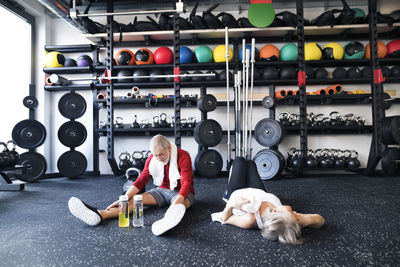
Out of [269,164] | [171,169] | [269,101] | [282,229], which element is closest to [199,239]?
[282,229]

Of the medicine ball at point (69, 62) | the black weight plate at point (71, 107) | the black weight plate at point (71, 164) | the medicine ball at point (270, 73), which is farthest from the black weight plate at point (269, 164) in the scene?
the medicine ball at point (69, 62)

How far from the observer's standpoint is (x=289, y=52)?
13.0 ft

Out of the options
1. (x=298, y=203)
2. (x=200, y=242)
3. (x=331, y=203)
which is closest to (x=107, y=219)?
(x=200, y=242)

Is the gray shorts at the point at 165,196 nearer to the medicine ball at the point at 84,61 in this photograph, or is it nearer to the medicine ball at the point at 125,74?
the medicine ball at the point at 125,74

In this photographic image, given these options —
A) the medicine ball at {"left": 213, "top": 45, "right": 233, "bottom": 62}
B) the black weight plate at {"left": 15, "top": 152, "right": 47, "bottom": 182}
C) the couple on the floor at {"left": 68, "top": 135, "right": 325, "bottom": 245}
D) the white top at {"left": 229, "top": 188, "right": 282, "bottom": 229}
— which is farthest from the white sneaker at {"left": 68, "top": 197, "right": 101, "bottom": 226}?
the medicine ball at {"left": 213, "top": 45, "right": 233, "bottom": 62}

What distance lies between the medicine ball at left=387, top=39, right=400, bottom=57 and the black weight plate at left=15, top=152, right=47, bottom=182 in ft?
19.5

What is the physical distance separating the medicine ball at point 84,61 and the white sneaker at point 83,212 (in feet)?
10.6

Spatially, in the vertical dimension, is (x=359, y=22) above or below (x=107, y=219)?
above

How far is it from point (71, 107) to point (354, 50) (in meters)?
4.84

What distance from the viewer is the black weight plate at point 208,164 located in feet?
12.2

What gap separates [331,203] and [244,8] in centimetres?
383

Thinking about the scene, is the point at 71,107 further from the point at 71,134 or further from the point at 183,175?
the point at 183,175

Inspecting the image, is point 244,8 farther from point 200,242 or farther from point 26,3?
point 200,242

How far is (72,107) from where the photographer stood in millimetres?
3949
